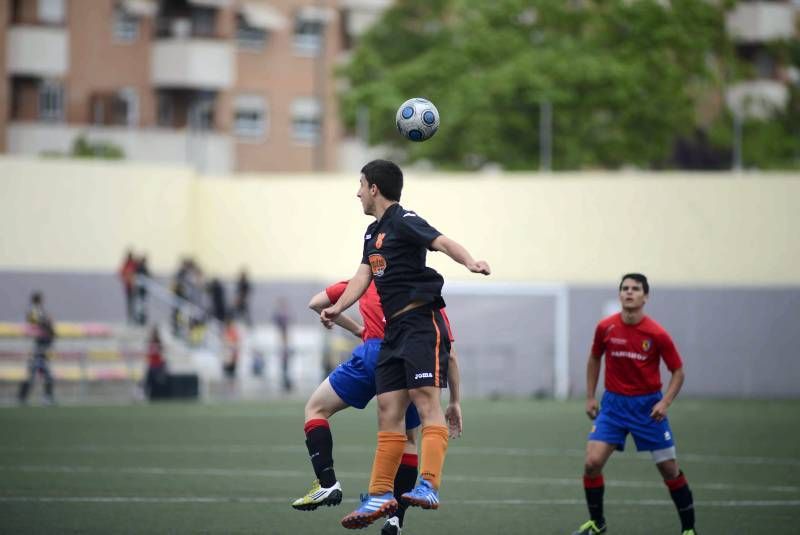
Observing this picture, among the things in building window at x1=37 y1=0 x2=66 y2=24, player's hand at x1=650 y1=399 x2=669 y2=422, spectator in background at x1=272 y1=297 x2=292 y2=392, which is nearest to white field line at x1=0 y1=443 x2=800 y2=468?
player's hand at x1=650 y1=399 x2=669 y2=422

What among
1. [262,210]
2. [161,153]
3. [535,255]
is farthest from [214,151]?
[535,255]

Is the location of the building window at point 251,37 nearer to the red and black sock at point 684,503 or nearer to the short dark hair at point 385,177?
the red and black sock at point 684,503

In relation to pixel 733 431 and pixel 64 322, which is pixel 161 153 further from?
pixel 733 431

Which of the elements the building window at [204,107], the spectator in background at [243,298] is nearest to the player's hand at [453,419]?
the spectator in background at [243,298]

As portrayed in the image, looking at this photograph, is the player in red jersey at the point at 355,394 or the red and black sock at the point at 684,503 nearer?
the player in red jersey at the point at 355,394

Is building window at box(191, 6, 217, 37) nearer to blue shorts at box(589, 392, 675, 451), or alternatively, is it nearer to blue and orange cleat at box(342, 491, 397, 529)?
blue shorts at box(589, 392, 675, 451)

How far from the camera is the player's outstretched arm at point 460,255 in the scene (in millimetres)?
9094

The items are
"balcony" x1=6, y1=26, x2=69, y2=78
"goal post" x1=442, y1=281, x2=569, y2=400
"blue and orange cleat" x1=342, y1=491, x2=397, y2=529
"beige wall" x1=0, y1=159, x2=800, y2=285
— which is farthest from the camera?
"balcony" x1=6, y1=26, x2=69, y2=78

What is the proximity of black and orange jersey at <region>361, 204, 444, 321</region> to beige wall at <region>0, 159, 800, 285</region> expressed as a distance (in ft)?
80.9

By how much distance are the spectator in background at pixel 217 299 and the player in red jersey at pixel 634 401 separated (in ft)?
84.3

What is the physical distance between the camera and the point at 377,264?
1005 cm

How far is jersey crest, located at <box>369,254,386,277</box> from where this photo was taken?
10.0 m

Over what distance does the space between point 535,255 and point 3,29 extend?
905 inches

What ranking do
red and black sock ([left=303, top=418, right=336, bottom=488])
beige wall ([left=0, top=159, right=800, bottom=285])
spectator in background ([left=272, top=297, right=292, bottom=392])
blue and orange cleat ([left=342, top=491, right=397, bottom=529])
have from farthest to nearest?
beige wall ([left=0, top=159, right=800, bottom=285]) → spectator in background ([left=272, top=297, right=292, bottom=392]) → red and black sock ([left=303, top=418, right=336, bottom=488]) → blue and orange cleat ([left=342, top=491, right=397, bottom=529])
